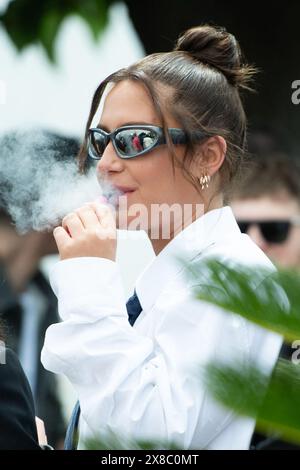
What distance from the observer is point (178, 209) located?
2.13 meters

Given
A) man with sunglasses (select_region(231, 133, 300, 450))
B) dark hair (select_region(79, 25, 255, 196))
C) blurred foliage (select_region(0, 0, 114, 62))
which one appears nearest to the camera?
dark hair (select_region(79, 25, 255, 196))

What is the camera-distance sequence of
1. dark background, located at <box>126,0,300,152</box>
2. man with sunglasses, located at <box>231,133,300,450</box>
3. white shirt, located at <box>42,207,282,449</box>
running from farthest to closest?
dark background, located at <box>126,0,300,152</box>, man with sunglasses, located at <box>231,133,300,450</box>, white shirt, located at <box>42,207,282,449</box>

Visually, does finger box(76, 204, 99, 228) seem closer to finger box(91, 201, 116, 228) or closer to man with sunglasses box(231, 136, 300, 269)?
finger box(91, 201, 116, 228)

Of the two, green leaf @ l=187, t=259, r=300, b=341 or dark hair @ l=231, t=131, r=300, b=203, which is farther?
dark hair @ l=231, t=131, r=300, b=203

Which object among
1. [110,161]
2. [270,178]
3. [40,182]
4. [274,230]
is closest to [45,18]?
[270,178]

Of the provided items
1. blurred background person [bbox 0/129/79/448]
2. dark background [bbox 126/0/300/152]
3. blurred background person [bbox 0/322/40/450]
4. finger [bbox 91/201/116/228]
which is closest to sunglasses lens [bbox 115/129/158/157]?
finger [bbox 91/201/116/228]

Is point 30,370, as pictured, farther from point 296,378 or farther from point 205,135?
point 296,378

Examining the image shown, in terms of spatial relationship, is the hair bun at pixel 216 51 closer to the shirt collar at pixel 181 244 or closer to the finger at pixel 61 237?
the shirt collar at pixel 181 244

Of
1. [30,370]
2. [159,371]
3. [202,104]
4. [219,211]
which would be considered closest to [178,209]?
[219,211]

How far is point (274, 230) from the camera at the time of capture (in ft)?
11.5

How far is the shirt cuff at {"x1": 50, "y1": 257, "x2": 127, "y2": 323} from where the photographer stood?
1.82 meters

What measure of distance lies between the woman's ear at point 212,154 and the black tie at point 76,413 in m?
0.32

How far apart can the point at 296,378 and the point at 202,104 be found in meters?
1.42

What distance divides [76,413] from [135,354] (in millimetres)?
331
